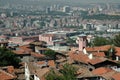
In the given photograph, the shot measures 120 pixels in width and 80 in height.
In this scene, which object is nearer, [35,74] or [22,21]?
[35,74]

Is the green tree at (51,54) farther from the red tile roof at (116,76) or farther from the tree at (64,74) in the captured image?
the red tile roof at (116,76)

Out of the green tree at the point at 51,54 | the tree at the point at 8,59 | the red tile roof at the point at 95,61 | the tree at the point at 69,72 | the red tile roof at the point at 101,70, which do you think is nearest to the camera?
the tree at the point at 69,72

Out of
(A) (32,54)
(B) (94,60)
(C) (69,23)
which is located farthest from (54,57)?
(C) (69,23)

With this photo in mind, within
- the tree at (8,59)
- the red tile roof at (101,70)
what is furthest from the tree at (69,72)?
the tree at (8,59)

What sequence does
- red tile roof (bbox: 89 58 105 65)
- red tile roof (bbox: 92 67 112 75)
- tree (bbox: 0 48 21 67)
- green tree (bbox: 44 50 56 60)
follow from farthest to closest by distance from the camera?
green tree (bbox: 44 50 56 60), tree (bbox: 0 48 21 67), red tile roof (bbox: 89 58 105 65), red tile roof (bbox: 92 67 112 75)

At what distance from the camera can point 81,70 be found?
80.3 feet

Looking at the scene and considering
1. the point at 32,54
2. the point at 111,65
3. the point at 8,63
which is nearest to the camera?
the point at 111,65

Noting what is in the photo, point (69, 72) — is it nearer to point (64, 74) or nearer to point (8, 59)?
point (64, 74)

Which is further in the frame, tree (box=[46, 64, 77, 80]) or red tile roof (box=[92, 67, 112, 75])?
red tile roof (box=[92, 67, 112, 75])

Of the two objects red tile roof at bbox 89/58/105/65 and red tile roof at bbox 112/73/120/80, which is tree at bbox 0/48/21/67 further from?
red tile roof at bbox 112/73/120/80

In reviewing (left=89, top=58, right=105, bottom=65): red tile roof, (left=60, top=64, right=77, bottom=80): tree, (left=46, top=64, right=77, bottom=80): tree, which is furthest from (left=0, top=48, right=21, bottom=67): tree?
(left=60, top=64, right=77, bottom=80): tree

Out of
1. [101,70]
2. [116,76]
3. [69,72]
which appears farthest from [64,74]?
[101,70]

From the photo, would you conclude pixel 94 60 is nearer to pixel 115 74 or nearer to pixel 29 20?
pixel 115 74

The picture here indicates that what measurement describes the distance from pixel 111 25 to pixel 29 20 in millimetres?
35246
